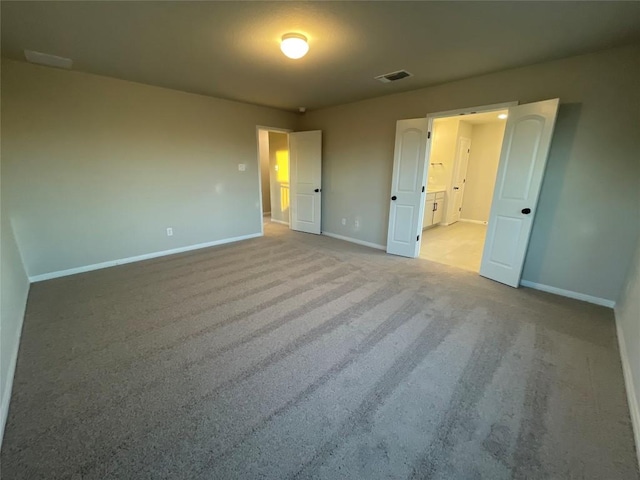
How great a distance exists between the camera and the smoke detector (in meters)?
2.63

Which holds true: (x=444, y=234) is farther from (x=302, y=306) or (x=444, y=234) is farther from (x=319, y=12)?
(x=319, y=12)

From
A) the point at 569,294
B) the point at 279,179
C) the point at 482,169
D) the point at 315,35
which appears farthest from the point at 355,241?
the point at 482,169

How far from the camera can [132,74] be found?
10.6ft

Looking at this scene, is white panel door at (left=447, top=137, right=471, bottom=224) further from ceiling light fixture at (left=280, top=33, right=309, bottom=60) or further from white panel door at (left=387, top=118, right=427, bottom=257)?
ceiling light fixture at (left=280, top=33, right=309, bottom=60)

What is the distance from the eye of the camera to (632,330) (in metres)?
1.93

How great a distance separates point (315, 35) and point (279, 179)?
4.22 m

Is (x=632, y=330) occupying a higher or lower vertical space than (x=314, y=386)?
higher

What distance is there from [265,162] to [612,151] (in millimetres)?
6627

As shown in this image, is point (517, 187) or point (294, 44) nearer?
point (294, 44)

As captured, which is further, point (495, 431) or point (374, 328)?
point (374, 328)

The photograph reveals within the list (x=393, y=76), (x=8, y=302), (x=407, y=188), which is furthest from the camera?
(x=407, y=188)

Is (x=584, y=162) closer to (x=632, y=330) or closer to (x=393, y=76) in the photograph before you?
(x=632, y=330)

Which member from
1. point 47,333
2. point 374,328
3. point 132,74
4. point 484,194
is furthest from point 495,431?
point 484,194

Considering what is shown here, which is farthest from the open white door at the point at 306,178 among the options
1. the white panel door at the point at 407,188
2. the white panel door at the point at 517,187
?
the white panel door at the point at 517,187
